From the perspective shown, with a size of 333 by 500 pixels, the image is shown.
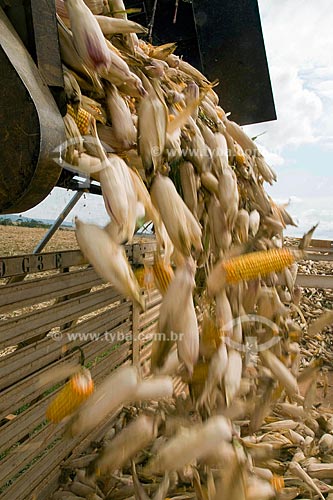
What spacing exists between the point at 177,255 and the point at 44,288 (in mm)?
779

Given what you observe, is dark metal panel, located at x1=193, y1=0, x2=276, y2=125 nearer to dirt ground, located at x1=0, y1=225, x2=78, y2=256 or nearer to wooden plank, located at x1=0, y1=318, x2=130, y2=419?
wooden plank, located at x1=0, y1=318, x2=130, y2=419

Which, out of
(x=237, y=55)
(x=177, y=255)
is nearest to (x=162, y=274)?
(x=177, y=255)

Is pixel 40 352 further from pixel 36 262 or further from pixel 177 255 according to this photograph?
pixel 177 255

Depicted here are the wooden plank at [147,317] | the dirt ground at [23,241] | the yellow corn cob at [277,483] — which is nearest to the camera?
the yellow corn cob at [277,483]

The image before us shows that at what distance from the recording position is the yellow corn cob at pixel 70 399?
2.61ft

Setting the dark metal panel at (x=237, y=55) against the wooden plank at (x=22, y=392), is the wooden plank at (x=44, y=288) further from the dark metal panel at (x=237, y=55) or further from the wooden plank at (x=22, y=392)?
the dark metal panel at (x=237, y=55)

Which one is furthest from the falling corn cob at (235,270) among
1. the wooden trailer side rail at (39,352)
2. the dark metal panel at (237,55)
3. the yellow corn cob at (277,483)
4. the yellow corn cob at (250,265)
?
the dark metal panel at (237,55)

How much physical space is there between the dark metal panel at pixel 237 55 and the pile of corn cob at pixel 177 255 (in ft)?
1.61

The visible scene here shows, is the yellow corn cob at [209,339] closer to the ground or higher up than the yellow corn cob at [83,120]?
closer to the ground

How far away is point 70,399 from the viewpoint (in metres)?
0.80

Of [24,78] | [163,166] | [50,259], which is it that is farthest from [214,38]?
[24,78]

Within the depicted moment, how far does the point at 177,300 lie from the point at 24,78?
0.38 metres

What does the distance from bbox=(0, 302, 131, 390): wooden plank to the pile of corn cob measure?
44 centimetres

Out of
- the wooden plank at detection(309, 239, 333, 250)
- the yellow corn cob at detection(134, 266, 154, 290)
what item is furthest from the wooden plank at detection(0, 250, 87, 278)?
the wooden plank at detection(309, 239, 333, 250)
